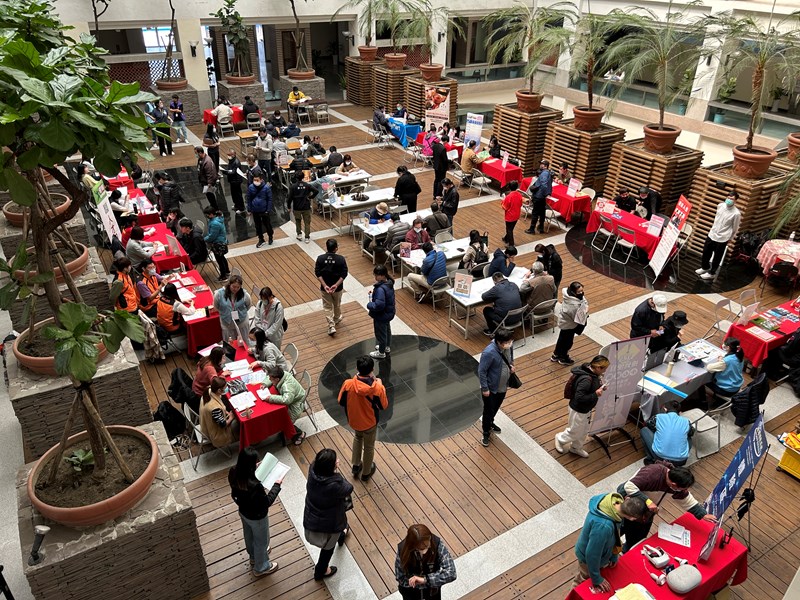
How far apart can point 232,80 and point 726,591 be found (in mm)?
22837

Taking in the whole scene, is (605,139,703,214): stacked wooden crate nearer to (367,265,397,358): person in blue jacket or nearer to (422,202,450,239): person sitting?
(422,202,450,239): person sitting

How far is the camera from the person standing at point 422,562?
4.59 metres

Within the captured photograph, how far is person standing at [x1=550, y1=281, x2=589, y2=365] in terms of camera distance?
8.59m

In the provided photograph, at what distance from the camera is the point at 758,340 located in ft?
29.4

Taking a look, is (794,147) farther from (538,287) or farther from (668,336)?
(538,287)

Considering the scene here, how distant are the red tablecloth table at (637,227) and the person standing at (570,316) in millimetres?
4235

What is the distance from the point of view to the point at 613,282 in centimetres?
1195

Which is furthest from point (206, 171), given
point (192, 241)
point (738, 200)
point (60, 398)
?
point (738, 200)

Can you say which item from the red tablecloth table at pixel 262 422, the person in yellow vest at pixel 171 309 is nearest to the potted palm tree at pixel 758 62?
the red tablecloth table at pixel 262 422

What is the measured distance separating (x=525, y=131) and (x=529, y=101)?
2.79 ft

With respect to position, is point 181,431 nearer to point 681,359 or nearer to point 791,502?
point 681,359

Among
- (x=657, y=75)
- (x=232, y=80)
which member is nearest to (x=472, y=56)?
(x=232, y=80)

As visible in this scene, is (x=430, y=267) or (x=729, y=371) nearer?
(x=729, y=371)

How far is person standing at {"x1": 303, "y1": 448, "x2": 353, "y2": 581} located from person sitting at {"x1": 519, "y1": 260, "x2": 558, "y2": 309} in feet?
17.1
